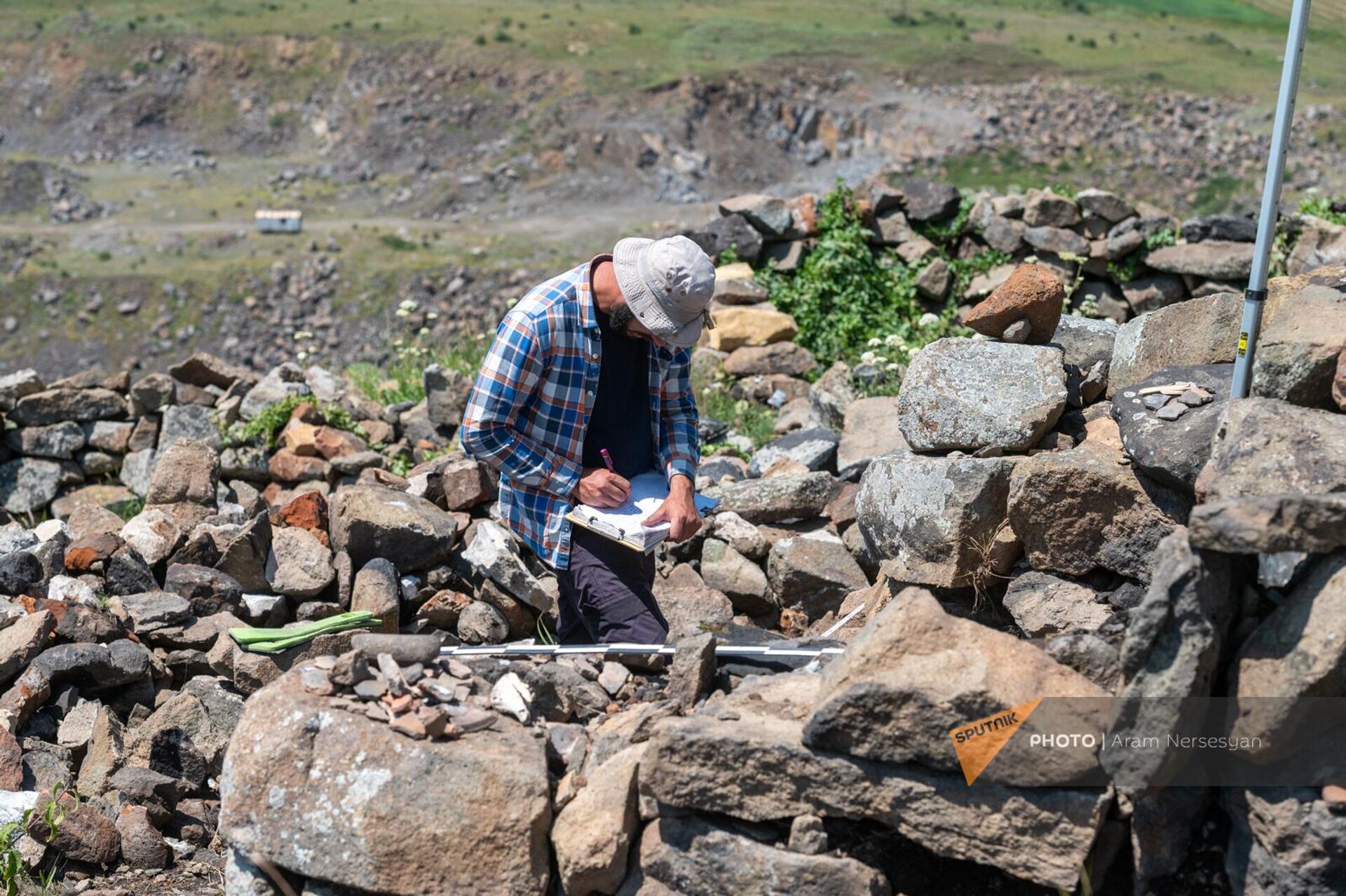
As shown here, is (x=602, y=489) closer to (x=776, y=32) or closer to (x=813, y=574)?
(x=813, y=574)

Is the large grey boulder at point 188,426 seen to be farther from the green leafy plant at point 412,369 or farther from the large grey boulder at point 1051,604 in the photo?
the large grey boulder at point 1051,604

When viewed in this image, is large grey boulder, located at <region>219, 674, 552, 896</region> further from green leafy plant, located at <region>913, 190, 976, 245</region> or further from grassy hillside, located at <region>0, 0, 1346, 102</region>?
grassy hillside, located at <region>0, 0, 1346, 102</region>

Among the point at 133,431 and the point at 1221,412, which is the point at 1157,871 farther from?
the point at 133,431

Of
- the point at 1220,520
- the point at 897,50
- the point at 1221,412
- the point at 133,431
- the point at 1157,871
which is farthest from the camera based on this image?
the point at 897,50

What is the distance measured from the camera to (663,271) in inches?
163

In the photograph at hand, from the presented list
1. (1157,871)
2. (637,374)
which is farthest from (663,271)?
(1157,871)

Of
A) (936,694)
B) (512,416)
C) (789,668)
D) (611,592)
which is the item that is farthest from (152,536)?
(936,694)

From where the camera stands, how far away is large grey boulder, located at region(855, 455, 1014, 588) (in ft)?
14.9

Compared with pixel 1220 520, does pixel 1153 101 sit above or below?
below

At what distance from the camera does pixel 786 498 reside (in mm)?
6527

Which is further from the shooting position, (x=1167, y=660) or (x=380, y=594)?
(x=380, y=594)

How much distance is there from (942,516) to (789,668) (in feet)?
3.04

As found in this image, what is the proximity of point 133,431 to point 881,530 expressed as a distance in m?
5.44

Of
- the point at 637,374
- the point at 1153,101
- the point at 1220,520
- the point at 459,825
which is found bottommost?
the point at 1153,101
